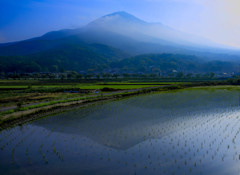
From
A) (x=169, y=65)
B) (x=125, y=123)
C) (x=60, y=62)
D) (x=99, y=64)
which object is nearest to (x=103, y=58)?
(x=99, y=64)

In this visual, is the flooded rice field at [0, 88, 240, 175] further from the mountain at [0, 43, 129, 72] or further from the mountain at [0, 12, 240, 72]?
the mountain at [0, 43, 129, 72]

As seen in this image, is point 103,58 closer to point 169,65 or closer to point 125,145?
point 169,65

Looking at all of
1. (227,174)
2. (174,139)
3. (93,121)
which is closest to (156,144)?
(174,139)

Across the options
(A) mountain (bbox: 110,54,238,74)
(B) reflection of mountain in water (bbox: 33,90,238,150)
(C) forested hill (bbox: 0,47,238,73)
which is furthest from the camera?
(C) forested hill (bbox: 0,47,238,73)

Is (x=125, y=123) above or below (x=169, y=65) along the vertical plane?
below

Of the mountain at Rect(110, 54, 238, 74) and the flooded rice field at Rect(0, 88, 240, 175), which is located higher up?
the mountain at Rect(110, 54, 238, 74)

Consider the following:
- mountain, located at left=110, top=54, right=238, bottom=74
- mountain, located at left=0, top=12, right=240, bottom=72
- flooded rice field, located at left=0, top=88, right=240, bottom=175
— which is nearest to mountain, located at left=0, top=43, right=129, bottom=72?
mountain, located at left=0, top=12, right=240, bottom=72

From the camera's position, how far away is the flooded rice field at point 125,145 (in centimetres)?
665

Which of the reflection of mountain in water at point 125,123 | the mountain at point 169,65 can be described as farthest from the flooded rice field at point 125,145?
the mountain at point 169,65

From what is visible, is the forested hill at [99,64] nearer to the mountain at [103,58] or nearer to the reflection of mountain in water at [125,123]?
the mountain at [103,58]

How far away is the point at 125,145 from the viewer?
8.38m

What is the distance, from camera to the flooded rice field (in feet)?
21.8

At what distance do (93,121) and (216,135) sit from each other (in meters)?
6.67

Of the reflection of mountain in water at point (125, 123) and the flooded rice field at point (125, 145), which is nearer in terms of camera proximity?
the flooded rice field at point (125, 145)
